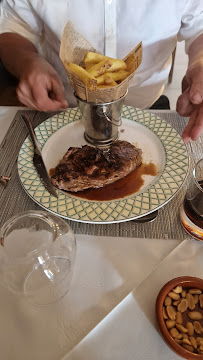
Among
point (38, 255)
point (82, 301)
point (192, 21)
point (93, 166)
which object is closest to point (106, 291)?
point (82, 301)

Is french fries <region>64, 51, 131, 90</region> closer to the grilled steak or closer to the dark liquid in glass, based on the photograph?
the grilled steak

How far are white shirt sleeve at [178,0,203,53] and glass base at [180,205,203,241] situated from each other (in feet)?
3.11

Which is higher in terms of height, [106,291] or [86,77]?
[86,77]

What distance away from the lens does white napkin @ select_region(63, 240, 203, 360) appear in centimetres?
58

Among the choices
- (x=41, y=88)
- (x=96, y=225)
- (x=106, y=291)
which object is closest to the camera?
(x=106, y=291)

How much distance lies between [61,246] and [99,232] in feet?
0.57

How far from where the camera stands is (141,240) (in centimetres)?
77

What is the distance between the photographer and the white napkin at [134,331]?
1.90ft

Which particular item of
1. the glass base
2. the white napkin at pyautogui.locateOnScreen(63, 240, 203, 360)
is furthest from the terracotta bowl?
the glass base

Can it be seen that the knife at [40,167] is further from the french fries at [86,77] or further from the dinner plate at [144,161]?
the french fries at [86,77]

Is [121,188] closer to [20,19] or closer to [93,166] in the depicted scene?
[93,166]

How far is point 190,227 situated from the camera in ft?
2.52

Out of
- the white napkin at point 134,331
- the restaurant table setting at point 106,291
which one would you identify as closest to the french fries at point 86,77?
the restaurant table setting at point 106,291

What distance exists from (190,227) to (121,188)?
24cm
